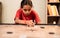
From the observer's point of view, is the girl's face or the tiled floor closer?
the tiled floor

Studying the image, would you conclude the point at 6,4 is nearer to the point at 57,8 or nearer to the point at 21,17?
the point at 21,17

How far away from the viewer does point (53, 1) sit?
10.9 feet

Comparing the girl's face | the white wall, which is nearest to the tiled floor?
the girl's face

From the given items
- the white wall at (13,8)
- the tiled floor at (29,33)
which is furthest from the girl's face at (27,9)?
the tiled floor at (29,33)

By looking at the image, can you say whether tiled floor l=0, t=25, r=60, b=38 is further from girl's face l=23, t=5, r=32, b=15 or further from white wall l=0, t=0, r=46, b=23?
white wall l=0, t=0, r=46, b=23

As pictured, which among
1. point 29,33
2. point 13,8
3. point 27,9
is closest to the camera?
point 29,33

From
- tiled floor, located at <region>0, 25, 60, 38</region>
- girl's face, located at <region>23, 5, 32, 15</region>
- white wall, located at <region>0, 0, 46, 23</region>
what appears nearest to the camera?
tiled floor, located at <region>0, 25, 60, 38</region>

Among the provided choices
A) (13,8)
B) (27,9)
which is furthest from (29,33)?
(13,8)

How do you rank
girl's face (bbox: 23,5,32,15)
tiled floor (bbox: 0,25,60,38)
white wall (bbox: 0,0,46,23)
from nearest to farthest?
tiled floor (bbox: 0,25,60,38)
girl's face (bbox: 23,5,32,15)
white wall (bbox: 0,0,46,23)

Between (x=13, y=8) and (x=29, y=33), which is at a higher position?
(x=13, y=8)

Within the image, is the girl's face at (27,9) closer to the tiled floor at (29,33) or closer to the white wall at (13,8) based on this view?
the white wall at (13,8)

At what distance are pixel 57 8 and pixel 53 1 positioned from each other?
0.27 m

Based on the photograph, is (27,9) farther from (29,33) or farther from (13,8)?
(29,33)

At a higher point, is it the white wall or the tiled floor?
the white wall
